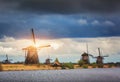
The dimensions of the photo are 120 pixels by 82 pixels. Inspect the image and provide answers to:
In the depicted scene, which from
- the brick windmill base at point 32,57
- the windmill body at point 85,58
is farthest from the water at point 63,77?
the windmill body at point 85,58

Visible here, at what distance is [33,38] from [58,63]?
25074mm

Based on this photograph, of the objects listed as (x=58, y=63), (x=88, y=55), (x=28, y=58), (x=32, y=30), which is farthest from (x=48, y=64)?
(x=28, y=58)

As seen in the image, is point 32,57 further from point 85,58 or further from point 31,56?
point 85,58

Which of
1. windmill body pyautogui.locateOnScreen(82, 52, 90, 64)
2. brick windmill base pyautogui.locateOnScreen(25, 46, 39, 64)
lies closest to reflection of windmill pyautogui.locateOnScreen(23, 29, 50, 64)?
brick windmill base pyautogui.locateOnScreen(25, 46, 39, 64)

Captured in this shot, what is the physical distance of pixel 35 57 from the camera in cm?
14212

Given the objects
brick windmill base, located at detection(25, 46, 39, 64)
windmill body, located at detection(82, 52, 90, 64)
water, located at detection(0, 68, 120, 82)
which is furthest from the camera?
windmill body, located at detection(82, 52, 90, 64)

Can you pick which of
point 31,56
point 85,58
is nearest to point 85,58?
point 85,58

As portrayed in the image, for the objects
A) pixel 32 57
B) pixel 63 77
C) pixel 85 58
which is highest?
pixel 32 57

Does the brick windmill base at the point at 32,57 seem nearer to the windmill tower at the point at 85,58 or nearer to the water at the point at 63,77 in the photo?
the water at the point at 63,77

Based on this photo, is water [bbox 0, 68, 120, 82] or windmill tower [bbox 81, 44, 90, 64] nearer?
water [bbox 0, 68, 120, 82]

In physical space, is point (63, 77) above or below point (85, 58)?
below

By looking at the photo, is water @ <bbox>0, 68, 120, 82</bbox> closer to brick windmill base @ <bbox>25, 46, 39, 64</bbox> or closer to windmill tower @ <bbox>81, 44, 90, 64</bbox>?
brick windmill base @ <bbox>25, 46, 39, 64</bbox>

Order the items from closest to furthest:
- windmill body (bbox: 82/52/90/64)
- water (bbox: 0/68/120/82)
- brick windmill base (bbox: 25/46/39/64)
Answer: water (bbox: 0/68/120/82), brick windmill base (bbox: 25/46/39/64), windmill body (bbox: 82/52/90/64)

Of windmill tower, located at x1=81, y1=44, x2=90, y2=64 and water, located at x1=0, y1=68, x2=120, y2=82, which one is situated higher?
windmill tower, located at x1=81, y1=44, x2=90, y2=64
